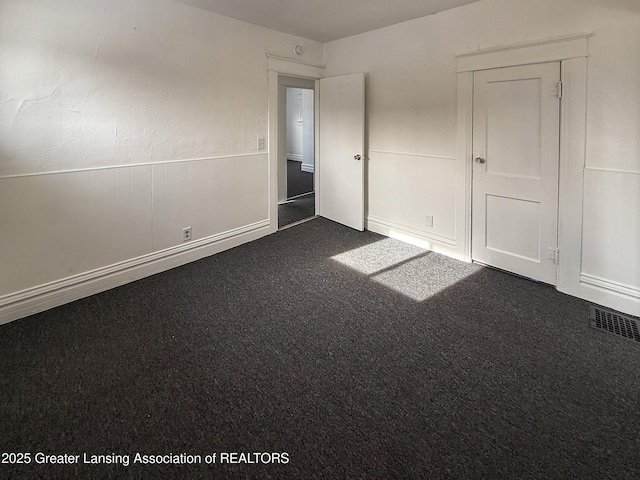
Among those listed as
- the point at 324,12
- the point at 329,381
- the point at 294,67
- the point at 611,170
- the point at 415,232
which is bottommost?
the point at 329,381

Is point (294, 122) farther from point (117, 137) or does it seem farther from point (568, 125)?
point (568, 125)

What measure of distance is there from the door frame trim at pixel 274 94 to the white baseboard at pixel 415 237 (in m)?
1.22

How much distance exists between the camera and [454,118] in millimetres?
3914

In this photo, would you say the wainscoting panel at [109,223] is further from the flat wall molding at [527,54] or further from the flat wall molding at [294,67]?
the flat wall molding at [527,54]

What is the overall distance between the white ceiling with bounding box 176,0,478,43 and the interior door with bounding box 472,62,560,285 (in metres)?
0.93

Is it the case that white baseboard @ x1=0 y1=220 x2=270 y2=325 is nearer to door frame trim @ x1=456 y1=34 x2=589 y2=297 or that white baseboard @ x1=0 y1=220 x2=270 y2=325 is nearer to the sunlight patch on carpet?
the sunlight patch on carpet

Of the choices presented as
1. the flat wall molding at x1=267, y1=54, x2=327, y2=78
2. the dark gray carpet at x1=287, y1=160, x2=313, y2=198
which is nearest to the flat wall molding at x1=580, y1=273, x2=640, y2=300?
the flat wall molding at x1=267, y1=54, x2=327, y2=78

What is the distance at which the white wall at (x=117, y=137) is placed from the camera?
2809mm

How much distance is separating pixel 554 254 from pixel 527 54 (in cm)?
164

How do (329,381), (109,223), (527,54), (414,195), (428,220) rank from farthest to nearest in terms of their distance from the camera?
(414,195) → (428,220) → (109,223) → (527,54) → (329,381)

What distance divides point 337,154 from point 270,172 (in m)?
0.97

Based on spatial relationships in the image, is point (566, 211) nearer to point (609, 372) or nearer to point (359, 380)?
point (609, 372)

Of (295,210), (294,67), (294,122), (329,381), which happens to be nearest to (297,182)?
(295,210)

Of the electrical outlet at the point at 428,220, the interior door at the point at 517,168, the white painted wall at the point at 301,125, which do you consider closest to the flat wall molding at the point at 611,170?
the interior door at the point at 517,168
